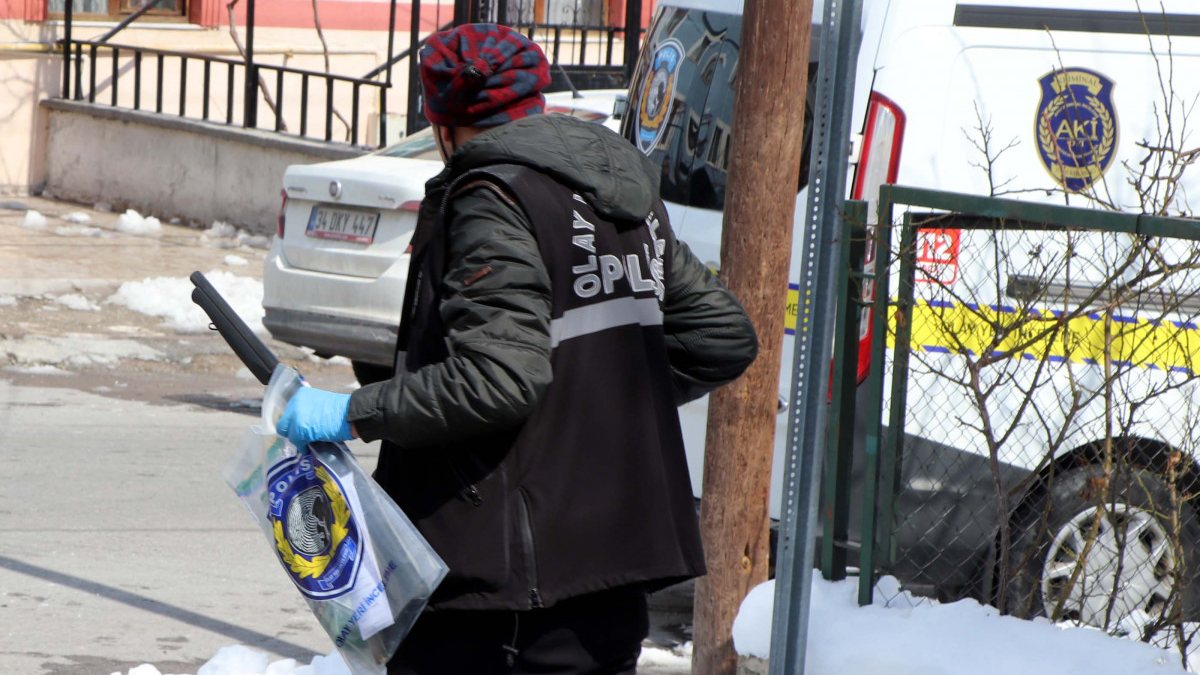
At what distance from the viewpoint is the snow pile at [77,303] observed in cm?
1103

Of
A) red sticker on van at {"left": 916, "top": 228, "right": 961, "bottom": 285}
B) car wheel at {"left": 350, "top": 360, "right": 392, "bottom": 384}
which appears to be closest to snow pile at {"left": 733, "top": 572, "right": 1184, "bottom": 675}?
red sticker on van at {"left": 916, "top": 228, "right": 961, "bottom": 285}

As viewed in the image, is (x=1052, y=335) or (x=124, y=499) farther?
(x=124, y=499)

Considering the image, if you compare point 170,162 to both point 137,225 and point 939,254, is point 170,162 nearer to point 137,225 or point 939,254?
point 137,225

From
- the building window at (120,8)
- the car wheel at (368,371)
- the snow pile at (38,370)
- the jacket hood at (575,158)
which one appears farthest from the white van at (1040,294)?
the building window at (120,8)

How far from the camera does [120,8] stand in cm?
1758

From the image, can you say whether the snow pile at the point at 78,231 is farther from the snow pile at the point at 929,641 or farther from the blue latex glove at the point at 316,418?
the blue latex glove at the point at 316,418

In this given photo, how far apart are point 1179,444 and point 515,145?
248 cm

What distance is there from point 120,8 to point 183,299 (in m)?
7.55

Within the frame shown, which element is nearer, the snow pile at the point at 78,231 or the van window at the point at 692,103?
the van window at the point at 692,103

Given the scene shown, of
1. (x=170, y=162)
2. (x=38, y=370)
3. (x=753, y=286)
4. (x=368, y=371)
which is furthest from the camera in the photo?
(x=170, y=162)

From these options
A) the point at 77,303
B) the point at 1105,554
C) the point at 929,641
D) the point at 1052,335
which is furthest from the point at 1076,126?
the point at 77,303

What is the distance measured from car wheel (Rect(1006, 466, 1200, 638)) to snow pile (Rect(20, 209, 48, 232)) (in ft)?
37.6

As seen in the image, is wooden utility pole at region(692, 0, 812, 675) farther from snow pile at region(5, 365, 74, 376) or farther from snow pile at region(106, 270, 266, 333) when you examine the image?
snow pile at region(106, 270, 266, 333)

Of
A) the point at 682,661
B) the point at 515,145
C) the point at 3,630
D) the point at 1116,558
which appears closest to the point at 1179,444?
the point at 1116,558
